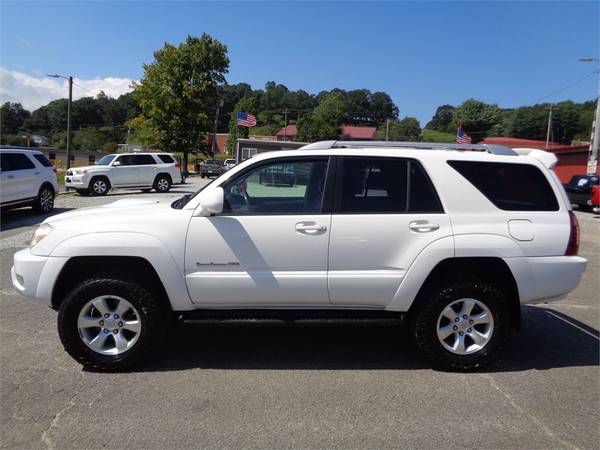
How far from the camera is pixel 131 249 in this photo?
389cm

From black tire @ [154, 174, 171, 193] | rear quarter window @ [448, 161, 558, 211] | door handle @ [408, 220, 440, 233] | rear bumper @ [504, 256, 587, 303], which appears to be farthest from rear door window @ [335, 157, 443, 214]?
black tire @ [154, 174, 171, 193]

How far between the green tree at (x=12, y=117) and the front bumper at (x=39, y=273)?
122520 millimetres

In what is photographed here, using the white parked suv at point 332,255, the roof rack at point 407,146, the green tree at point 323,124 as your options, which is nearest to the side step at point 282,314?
the white parked suv at point 332,255

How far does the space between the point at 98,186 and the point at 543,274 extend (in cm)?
1922

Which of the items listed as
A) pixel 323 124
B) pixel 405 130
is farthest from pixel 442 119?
pixel 323 124

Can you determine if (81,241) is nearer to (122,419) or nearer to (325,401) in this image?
(122,419)

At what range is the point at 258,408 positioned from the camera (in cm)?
349

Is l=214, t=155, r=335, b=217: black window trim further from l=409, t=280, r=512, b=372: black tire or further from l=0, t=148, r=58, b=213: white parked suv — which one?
l=0, t=148, r=58, b=213: white parked suv

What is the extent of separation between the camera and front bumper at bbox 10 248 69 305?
12.9ft

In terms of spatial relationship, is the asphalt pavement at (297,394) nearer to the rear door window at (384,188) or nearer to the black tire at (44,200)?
the rear door window at (384,188)

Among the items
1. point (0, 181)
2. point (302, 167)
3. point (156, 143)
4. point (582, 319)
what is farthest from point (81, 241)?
point (156, 143)

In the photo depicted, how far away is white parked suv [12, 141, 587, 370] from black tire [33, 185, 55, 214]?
10591mm

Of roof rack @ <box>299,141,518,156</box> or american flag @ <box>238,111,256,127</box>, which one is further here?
american flag @ <box>238,111,256,127</box>

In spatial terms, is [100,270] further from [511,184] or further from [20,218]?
[20,218]
